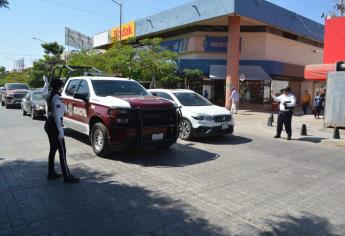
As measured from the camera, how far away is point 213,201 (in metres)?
5.43

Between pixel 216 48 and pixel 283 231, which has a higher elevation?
pixel 216 48

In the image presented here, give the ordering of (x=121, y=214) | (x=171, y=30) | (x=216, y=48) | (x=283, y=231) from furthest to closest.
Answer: (x=171, y=30)
(x=216, y=48)
(x=121, y=214)
(x=283, y=231)

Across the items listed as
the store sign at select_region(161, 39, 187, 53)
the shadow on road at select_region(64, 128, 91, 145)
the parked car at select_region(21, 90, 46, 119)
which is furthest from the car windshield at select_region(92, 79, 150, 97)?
the store sign at select_region(161, 39, 187, 53)

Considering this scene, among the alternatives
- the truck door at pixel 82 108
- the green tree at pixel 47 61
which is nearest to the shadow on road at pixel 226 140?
the truck door at pixel 82 108

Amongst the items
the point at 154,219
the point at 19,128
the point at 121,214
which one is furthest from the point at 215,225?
the point at 19,128

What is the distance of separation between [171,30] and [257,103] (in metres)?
9.82

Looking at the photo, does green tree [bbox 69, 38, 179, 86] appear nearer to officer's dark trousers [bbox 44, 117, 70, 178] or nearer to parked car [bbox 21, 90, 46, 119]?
parked car [bbox 21, 90, 46, 119]

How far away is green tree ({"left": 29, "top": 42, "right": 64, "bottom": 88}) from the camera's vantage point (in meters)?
53.5

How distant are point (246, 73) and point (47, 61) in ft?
119

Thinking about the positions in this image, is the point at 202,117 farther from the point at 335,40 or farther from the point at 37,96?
the point at 335,40

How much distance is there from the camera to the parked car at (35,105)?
16562 mm

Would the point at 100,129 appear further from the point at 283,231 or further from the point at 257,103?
the point at 257,103

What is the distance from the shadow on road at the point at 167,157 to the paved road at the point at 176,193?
0.02m

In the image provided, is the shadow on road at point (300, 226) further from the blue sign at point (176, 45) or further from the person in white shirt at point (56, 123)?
the blue sign at point (176, 45)
